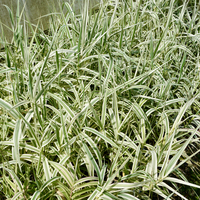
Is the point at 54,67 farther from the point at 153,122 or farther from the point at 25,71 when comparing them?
the point at 153,122

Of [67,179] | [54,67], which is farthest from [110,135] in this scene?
[54,67]

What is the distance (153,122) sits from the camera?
149 centimetres

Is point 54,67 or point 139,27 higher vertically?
point 139,27

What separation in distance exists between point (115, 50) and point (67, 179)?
3.19 ft

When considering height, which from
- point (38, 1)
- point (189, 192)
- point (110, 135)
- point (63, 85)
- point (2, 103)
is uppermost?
point (38, 1)

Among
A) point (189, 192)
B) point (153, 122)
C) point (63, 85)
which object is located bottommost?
point (189, 192)

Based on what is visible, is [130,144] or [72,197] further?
[130,144]

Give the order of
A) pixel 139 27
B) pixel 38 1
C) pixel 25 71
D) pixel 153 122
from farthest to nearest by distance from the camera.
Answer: pixel 38 1 < pixel 139 27 < pixel 153 122 < pixel 25 71

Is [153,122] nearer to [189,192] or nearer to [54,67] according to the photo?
[189,192]

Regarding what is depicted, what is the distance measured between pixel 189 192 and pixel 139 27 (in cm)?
124

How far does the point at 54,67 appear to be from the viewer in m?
1.52

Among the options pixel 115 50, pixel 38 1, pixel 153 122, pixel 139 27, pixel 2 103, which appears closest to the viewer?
pixel 2 103

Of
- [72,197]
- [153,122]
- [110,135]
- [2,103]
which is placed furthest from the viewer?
[153,122]

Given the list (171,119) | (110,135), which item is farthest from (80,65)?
(171,119)
